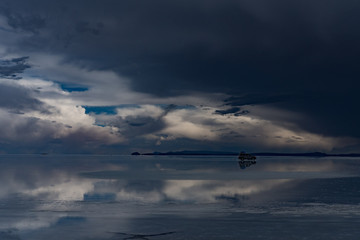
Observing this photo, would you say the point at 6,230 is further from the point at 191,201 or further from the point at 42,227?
the point at 191,201

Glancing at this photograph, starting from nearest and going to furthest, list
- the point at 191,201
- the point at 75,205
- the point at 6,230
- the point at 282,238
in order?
the point at 282,238
the point at 6,230
the point at 75,205
the point at 191,201

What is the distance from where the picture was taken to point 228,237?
18.2m

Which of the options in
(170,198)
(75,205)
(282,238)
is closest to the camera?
(282,238)

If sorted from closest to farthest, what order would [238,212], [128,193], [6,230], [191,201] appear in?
1. [6,230]
2. [238,212]
3. [191,201]
4. [128,193]

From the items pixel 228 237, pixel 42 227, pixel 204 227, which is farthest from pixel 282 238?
pixel 42 227

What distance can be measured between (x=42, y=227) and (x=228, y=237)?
10.6 meters

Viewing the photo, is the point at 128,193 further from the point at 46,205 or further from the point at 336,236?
the point at 336,236

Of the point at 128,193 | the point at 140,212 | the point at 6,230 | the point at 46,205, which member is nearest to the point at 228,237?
the point at 140,212

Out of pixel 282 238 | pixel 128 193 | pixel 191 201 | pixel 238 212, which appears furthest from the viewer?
pixel 128 193

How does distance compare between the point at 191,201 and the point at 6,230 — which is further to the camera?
the point at 191,201

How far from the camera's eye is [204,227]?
20500mm

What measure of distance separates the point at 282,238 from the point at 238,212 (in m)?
7.45

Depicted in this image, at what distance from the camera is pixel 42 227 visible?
20.8m

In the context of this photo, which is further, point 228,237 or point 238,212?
point 238,212
